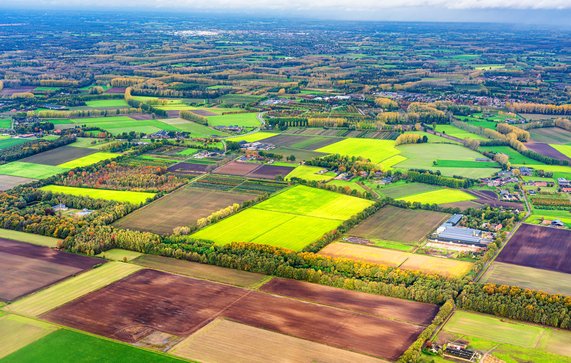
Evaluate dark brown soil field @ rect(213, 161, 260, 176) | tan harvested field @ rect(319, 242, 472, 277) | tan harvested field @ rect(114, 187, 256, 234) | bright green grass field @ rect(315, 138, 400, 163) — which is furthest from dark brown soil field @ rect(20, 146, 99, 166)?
tan harvested field @ rect(319, 242, 472, 277)

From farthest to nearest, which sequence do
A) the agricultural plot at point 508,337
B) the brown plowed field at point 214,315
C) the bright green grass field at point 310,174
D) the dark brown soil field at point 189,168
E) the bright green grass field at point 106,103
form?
the bright green grass field at point 106,103, the dark brown soil field at point 189,168, the bright green grass field at point 310,174, the brown plowed field at point 214,315, the agricultural plot at point 508,337

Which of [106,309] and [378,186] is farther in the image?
[378,186]

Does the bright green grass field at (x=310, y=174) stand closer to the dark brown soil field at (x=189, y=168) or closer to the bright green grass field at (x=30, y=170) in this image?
the dark brown soil field at (x=189, y=168)

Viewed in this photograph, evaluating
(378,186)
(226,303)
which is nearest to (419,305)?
(226,303)

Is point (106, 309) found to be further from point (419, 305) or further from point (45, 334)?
point (419, 305)

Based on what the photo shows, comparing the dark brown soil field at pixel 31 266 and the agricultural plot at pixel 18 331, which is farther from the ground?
the dark brown soil field at pixel 31 266

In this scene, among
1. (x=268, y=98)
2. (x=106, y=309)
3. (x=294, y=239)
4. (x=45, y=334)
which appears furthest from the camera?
(x=268, y=98)

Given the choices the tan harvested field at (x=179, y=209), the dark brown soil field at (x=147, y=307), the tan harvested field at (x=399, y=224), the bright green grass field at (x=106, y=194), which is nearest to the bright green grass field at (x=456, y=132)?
the tan harvested field at (x=399, y=224)

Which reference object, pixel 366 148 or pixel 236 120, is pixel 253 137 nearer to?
pixel 236 120

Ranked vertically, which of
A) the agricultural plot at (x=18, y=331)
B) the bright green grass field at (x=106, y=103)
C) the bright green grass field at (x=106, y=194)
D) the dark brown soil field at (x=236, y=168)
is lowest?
the agricultural plot at (x=18, y=331)
